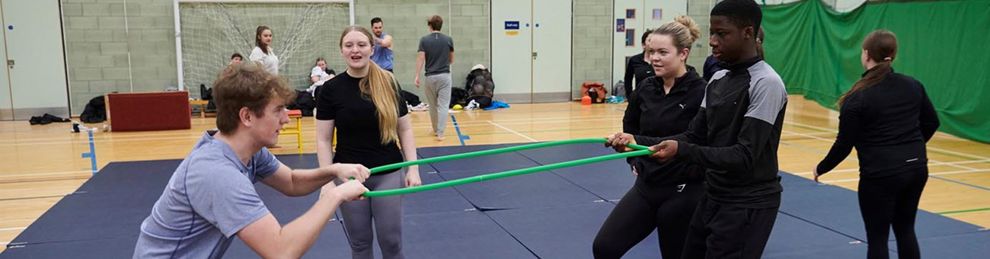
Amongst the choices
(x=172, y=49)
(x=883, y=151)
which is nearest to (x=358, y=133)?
(x=883, y=151)

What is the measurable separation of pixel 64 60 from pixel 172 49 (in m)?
1.96

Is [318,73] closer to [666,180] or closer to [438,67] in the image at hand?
[438,67]

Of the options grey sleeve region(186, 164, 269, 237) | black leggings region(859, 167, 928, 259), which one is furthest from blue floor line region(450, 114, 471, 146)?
grey sleeve region(186, 164, 269, 237)

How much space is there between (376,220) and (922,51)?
10214 millimetres

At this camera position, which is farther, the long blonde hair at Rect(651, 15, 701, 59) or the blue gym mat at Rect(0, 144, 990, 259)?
the blue gym mat at Rect(0, 144, 990, 259)

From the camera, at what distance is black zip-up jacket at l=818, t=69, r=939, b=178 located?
12.8ft

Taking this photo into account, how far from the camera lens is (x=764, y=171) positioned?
117 inches

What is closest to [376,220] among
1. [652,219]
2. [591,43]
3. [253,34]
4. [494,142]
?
[652,219]

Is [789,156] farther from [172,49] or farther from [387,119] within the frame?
[172,49]

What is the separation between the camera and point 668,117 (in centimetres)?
375

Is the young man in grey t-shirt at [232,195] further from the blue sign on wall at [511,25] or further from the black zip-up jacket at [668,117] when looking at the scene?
the blue sign on wall at [511,25]

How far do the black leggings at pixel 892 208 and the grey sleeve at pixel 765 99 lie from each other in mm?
1463

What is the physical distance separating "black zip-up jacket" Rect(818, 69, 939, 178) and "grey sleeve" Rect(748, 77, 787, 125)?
56.2 inches

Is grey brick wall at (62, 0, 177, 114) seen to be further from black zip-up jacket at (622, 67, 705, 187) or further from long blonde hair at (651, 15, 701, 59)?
long blonde hair at (651, 15, 701, 59)
